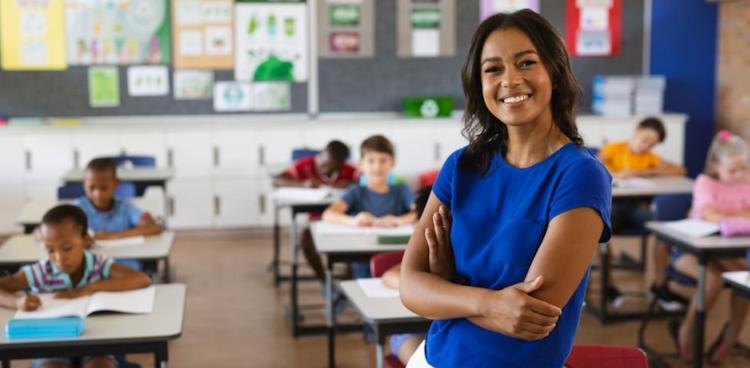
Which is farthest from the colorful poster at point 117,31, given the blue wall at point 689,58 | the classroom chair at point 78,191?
the blue wall at point 689,58

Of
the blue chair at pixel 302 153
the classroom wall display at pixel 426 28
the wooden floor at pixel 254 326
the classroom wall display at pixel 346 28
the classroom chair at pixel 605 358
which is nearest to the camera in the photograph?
the classroom chair at pixel 605 358

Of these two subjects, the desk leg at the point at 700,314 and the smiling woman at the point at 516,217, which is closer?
the smiling woman at the point at 516,217

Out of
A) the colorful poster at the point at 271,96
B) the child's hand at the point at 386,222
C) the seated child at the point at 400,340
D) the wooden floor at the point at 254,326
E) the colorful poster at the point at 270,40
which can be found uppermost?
the colorful poster at the point at 270,40

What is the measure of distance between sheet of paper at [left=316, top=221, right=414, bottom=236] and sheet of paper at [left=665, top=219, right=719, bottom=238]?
1273 mm

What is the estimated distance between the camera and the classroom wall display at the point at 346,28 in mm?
7766

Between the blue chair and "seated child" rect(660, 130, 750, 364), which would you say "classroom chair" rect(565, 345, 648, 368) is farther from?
the blue chair

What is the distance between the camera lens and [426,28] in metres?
7.93

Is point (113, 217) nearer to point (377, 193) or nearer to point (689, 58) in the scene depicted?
point (377, 193)

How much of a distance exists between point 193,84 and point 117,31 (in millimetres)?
732

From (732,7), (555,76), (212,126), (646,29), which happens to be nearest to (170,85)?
(212,126)

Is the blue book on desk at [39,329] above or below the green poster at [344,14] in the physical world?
below

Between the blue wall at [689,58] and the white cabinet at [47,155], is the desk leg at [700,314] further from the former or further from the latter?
the white cabinet at [47,155]

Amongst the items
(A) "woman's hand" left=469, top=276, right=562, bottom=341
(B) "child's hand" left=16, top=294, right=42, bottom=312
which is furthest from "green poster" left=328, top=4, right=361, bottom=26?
(A) "woman's hand" left=469, top=276, right=562, bottom=341

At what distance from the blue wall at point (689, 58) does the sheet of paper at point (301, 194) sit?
13.6 feet
